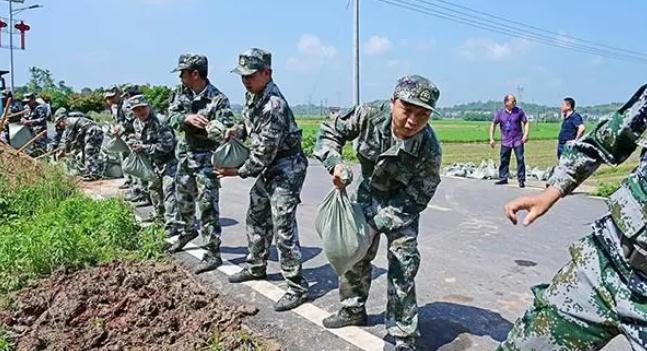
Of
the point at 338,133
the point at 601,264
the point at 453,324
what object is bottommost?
the point at 453,324

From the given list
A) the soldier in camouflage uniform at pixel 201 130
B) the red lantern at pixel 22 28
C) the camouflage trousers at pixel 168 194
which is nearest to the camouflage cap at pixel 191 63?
the soldier in camouflage uniform at pixel 201 130

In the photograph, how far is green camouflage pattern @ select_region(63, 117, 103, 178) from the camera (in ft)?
36.5

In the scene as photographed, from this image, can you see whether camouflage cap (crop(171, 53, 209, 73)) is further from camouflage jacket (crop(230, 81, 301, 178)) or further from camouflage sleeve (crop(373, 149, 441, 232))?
camouflage sleeve (crop(373, 149, 441, 232))

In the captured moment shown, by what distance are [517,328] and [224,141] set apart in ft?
9.47

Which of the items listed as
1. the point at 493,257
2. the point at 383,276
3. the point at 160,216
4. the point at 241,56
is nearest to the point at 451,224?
the point at 493,257

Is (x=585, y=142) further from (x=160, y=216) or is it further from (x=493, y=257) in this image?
(x=160, y=216)

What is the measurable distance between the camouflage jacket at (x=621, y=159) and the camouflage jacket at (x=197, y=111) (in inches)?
125

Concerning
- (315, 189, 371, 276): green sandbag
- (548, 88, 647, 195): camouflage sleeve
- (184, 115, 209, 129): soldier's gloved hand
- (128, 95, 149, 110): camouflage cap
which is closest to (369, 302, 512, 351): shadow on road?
(315, 189, 371, 276): green sandbag

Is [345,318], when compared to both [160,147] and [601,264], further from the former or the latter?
[160,147]

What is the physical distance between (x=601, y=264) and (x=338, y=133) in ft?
5.74

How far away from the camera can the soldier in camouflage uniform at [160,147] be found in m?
6.00

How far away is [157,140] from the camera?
19.9ft

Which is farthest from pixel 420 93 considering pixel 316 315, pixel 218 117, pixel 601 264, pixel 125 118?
pixel 125 118

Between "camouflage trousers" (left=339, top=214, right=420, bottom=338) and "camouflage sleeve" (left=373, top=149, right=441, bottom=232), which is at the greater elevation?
"camouflage sleeve" (left=373, top=149, right=441, bottom=232)
